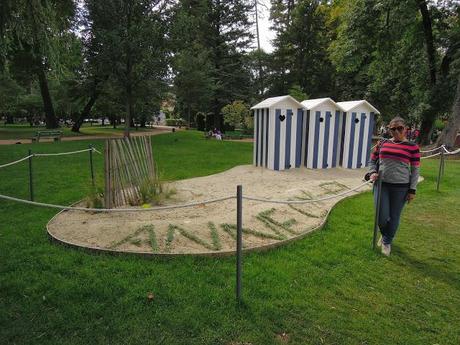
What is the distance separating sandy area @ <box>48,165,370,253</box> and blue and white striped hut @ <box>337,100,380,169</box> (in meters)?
4.05

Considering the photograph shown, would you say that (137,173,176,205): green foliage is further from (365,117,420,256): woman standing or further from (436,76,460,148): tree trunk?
(436,76,460,148): tree trunk

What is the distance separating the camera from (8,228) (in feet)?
18.1

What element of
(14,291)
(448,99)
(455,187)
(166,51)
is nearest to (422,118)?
(448,99)

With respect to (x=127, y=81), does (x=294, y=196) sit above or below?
below

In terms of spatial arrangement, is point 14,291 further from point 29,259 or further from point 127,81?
point 127,81

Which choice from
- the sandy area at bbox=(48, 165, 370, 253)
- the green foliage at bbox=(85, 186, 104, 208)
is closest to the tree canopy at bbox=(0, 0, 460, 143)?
the green foliage at bbox=(85, 186, 104, 208)

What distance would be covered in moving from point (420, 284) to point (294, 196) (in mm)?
3485

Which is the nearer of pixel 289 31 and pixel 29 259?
pixel 29 259

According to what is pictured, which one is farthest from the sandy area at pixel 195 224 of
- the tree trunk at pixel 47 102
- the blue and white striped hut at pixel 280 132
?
the tree trunk at pixel 47 102

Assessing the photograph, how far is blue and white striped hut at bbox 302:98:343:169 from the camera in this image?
11.0 m

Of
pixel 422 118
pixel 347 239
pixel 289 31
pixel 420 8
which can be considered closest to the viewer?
pixel 347 239

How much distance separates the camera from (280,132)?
1070cm

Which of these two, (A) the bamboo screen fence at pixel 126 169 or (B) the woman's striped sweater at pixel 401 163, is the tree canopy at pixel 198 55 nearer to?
(A) the bamboo screen fence at pixel 126 169

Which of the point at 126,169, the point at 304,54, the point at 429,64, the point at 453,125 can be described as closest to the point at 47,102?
the point at 304,54
